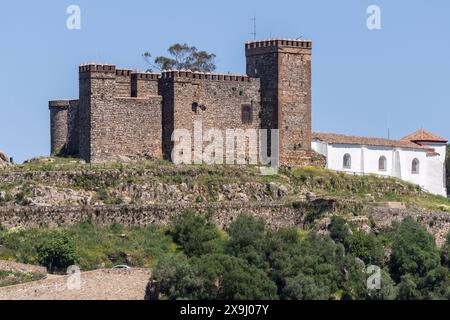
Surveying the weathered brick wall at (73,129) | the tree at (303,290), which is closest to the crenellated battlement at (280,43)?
the weathered brick wall at (73,129)

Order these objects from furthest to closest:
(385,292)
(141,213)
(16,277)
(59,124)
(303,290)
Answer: (59,124) → (141,213) → (385,292) → (303,290) → (16,277)

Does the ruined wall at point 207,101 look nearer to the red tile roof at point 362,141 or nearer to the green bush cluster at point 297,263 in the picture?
the red tile roof at point 362,141

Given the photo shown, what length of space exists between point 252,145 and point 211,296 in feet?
65.0

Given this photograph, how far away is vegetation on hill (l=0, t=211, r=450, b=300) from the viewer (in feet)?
360

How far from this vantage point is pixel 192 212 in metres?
119

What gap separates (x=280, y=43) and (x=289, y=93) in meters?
2.38

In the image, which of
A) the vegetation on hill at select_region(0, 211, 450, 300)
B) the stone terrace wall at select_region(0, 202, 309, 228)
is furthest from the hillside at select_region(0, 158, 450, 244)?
the vegetation on hill at select_region(0, 211, 450, 300)

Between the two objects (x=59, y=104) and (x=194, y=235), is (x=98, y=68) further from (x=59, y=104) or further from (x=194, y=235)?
(x=194, y=235)

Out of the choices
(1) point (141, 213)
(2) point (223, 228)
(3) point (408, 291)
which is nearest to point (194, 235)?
(1) point (141, 213)

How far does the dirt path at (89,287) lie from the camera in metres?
107

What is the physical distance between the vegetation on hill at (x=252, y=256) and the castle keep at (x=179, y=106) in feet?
24.9

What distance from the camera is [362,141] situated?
436ft

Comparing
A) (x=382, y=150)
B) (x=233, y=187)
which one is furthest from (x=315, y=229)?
(x=382, y=150)

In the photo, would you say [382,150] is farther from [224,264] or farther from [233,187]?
[224,264]
